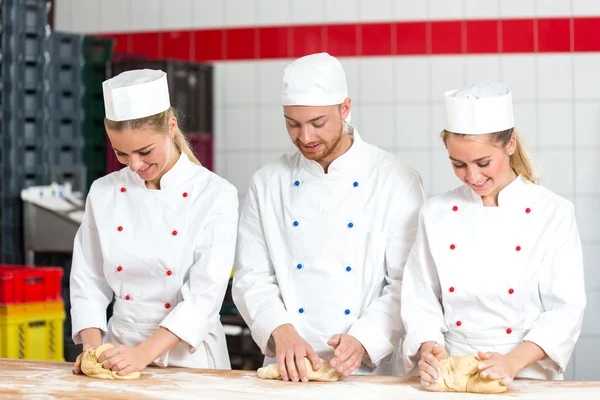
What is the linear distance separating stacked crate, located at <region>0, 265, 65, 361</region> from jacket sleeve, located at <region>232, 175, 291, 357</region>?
5.53 feet

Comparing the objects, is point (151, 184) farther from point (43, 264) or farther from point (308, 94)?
point (43, 264)

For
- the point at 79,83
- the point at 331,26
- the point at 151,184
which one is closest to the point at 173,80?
the point at 79,83

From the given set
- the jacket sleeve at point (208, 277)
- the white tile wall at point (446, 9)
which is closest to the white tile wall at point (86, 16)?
the white tile wall at point (446, 9)

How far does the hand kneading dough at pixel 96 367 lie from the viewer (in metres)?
2.12

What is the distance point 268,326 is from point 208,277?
21cm

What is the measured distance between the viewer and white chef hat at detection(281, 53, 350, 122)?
2248 mm

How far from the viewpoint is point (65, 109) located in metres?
4.72

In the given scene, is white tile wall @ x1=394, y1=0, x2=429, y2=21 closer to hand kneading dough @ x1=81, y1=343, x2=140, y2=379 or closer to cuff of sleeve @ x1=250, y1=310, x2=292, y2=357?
cuff of sleeve @ x1=250, y1=310, x2=292, y2=357

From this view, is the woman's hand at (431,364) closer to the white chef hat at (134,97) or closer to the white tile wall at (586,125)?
the white chef hat at (134,97)

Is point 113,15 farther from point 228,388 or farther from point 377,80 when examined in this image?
point 228,388

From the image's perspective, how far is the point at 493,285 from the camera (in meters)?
2.10

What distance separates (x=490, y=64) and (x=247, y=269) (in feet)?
9.69

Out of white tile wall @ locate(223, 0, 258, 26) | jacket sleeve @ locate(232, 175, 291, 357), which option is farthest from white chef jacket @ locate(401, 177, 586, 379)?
white tile wall @ locate(223, 0, 258, 26)

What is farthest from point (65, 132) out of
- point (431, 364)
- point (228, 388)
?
point (431, 364)
